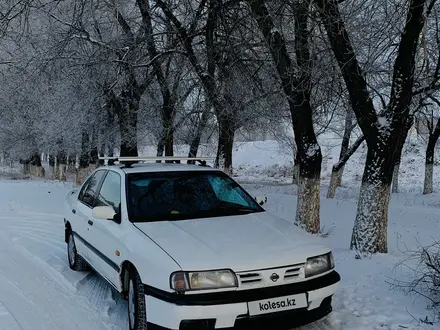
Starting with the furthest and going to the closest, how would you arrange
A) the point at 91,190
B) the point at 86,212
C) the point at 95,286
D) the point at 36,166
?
the point at 36,166 < the point at 91,190 < the point at 86,212 < the point at 95,286

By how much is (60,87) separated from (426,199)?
57.5 feet

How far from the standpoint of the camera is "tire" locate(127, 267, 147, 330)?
12.3 feet

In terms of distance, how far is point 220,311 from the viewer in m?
3.29

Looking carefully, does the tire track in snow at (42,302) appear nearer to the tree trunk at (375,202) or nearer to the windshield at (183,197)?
the windshield at (183,197)

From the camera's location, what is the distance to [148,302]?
141 inches

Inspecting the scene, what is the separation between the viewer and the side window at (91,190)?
5.74m

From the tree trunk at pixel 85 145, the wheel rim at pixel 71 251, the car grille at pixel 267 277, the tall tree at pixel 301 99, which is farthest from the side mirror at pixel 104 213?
the tree trunk at pixel 85 145

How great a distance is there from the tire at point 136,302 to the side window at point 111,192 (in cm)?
90

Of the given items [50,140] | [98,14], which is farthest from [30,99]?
[98,14]

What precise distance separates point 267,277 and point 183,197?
1.66 m

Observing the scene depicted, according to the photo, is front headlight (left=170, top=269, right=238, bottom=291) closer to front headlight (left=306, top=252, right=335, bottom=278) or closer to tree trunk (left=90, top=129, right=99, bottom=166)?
front headlight (left=306, top=252, right=335, bottom=278)

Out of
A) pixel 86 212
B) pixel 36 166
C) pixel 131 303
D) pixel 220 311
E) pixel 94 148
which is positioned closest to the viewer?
pixel 220 311

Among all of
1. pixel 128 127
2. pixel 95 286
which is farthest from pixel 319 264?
pixel 128 127

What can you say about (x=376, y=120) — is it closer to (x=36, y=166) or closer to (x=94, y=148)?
(x=94, y=148)
